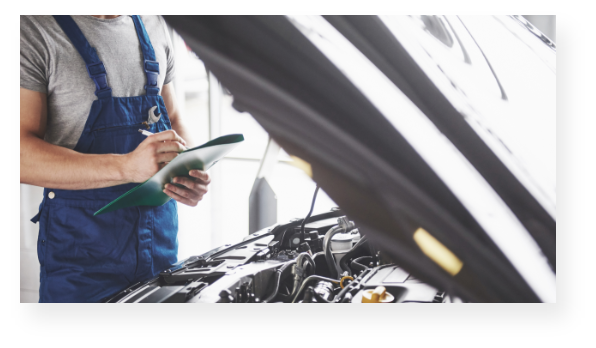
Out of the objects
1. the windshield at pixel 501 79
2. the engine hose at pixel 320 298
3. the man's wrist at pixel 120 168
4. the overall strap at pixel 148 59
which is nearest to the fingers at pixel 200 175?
the man's wrist at pixel 120 168

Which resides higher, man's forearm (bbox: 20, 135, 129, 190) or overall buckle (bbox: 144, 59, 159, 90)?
overall buckle (bbox: 144, 59, 159, 90)

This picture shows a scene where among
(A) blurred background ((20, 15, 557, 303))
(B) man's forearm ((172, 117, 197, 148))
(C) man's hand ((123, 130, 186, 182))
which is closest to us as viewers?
(C) man's hand ((123, 130, 186, 182))

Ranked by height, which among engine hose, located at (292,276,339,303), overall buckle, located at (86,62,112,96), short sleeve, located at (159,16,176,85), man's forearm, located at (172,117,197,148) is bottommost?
engine hose, located at (292,276,339,303)

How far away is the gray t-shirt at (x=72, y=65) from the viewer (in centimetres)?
87

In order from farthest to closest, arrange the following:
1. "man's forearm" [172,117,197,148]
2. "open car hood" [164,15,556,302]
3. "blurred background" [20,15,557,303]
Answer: "man's forearm" [172,117,197,148] → "blurred background" [20,15,557,303] → "open car hood" [164,15,556,302]

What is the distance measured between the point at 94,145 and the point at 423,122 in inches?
30.9

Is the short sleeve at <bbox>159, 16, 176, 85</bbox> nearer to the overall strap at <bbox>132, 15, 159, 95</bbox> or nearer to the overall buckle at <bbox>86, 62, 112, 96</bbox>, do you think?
the overall strap at <bbox>132, 15, 159, 95</bbox>

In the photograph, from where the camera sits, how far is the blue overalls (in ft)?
→ 3.00

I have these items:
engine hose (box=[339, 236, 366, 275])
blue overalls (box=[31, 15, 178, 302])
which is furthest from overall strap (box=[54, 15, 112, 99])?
engine hose (box=[339, 236, 366, 275])

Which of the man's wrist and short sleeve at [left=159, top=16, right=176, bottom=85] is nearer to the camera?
the man's wrist

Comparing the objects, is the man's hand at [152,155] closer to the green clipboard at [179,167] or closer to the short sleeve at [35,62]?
the green clipboard at [179,167]

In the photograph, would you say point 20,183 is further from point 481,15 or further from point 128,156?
point 481,15
